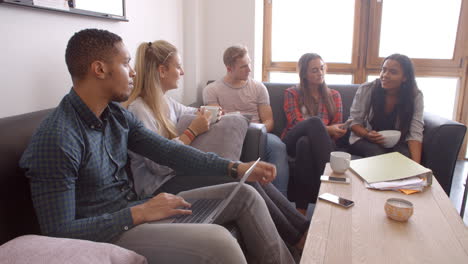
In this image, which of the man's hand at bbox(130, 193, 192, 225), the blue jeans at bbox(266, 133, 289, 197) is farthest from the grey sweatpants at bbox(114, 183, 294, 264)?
the blue jeans at bbox(266, 133, 289, 197)

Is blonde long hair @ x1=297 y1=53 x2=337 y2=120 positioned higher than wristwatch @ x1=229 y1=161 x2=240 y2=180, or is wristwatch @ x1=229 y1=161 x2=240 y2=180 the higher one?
blonde long hair @ x1=297 y1=53 x2=337 y2=120

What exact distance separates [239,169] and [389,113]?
1482 millimetres

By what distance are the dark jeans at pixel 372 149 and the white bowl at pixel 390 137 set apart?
3 centimetres

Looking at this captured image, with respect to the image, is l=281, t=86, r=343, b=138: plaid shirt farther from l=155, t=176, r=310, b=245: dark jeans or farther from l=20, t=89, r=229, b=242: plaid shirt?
l=20, t=89, r=229, b=242: plaid shirt

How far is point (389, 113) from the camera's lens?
2.35 meters

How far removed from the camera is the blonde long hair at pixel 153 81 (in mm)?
1603

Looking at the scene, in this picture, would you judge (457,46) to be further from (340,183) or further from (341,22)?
(340,183)

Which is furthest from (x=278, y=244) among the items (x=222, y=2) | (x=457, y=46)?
(x=457, y=46)

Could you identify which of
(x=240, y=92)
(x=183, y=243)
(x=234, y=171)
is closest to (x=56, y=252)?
(x=183, y=243)

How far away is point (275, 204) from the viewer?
1.50 metres

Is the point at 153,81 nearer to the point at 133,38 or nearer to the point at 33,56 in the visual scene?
the point at 33,56

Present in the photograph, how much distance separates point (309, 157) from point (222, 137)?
724mm

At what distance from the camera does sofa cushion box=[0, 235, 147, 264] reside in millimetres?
710

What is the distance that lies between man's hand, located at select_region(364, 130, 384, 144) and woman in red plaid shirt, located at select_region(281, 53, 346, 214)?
184 mm
